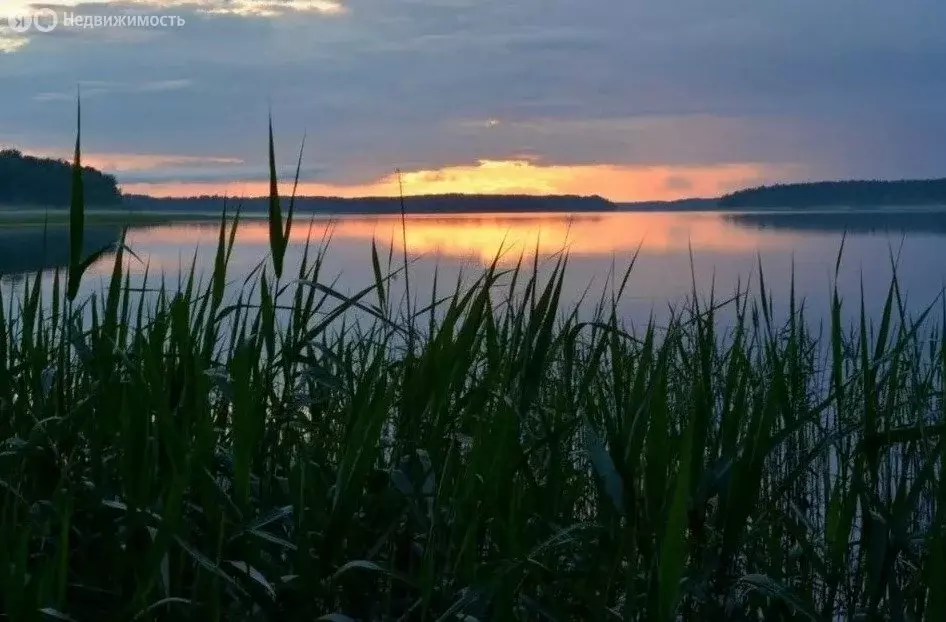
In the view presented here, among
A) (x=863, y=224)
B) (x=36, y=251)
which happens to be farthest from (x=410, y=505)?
(x=863, y=224)

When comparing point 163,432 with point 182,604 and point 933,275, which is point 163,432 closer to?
point 182,604

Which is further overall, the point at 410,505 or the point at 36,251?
the point at 36,251

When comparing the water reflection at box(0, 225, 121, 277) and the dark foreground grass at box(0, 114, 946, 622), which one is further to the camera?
the water reflection at box(0, 225, 121, 277)

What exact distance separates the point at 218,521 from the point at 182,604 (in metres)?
0.14

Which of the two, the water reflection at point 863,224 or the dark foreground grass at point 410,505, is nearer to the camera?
the dark foreground grass at point 410,505

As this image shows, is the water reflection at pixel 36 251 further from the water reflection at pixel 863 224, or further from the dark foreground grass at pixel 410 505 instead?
the water reflection at pixel 863 224

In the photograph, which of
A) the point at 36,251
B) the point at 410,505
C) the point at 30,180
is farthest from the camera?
the point at 30,180

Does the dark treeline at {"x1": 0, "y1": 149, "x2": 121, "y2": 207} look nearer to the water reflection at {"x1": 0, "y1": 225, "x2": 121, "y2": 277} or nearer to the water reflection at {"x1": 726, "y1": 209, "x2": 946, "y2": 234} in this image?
the water reflection at {"x1": 0, "y1": 225, "x2": 121, "y2": 277}

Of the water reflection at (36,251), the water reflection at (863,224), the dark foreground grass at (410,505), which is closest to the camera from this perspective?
the dark foreground grass at (410,505)

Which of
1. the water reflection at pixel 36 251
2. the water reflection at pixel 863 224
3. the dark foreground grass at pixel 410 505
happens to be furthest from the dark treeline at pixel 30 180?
the dark foreground grass at pixel 410 505

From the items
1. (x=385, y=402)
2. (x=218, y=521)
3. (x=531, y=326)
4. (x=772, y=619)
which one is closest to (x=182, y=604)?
(x=218, y=521)

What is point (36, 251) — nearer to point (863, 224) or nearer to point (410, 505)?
point (410, 505)

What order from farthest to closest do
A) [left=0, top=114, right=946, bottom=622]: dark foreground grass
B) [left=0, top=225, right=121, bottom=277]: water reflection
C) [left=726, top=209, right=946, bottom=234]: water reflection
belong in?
[left=726, top=209, right=946, bottom=234]: water reflection, [left=0, top=225, right=121, bottom=277]: water reflection, [left=0, top=114, right=946, bottom=622]: dark foreground grass

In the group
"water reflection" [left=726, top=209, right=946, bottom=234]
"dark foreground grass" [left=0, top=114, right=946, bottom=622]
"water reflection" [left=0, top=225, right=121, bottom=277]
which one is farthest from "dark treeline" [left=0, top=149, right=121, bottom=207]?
"dark foreground grass" [left=0, top=114, right=946, bottom=622]
